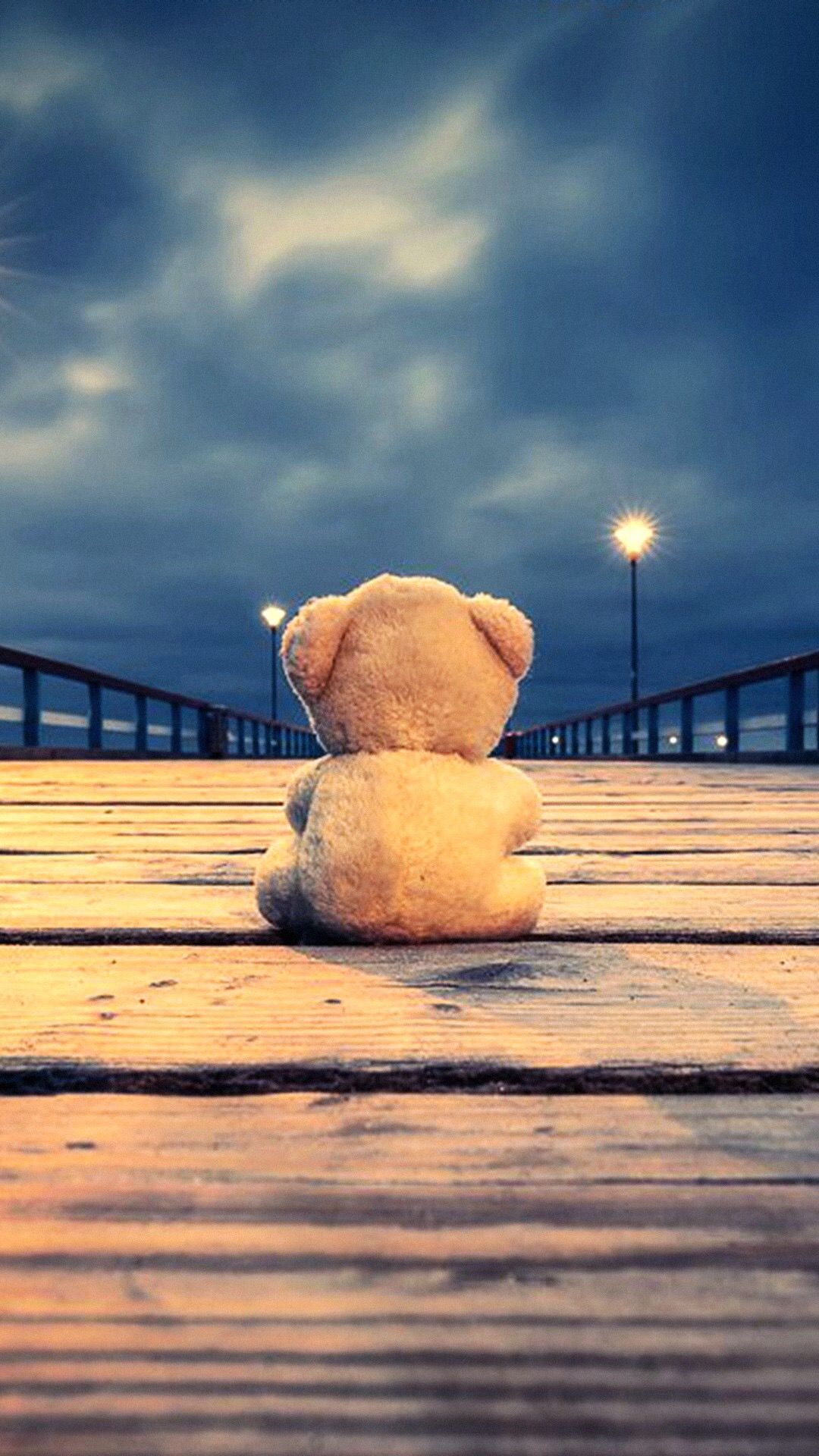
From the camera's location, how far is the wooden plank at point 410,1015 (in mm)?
914

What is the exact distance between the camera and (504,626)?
1532 mm

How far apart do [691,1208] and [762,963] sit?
29.6 inches

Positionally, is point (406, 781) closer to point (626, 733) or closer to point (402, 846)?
point (402, 846)

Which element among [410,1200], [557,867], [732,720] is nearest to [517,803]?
[557,867]

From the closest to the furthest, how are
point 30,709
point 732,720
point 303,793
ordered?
point 303,793 → point 30,709 → point 732,720

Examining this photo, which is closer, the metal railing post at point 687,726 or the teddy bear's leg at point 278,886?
the teddy bear's leg at point 278,886

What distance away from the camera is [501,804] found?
1.54 m

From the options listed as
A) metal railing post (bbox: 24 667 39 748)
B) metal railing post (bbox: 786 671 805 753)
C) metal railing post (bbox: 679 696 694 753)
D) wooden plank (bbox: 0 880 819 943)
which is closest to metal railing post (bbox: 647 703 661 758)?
metal railing post (bbox: 679 696 694 753)

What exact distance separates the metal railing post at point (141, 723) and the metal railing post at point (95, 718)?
2.53 ft

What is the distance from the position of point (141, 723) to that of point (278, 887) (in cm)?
1007

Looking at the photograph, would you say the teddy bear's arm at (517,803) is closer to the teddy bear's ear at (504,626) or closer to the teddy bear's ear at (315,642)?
the teddy bear's ear at (504,626)

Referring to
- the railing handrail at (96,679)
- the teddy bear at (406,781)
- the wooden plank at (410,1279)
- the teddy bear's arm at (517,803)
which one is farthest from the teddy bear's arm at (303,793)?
the railing handrail at (96,679)

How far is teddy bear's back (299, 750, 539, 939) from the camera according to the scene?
1.47 meters

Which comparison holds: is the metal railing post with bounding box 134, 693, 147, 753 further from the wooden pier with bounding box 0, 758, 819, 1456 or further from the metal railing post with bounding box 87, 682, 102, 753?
the wooden pier with bounding box 0, 758, 819, 1456
